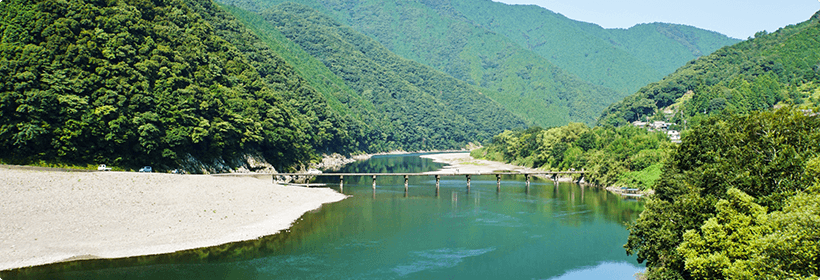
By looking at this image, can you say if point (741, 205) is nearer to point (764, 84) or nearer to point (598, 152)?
point (598, 152)

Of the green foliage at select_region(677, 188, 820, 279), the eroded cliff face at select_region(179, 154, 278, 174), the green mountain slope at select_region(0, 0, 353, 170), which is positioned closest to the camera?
the green foliage at select_region(677, 188, 820, 279)

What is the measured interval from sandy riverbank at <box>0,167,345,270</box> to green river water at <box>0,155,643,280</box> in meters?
2.00

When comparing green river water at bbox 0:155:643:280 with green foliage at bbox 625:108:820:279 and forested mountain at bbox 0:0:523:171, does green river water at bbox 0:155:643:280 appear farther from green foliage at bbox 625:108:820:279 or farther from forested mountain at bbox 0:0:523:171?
forested mountain at bbox 0:0:523:171

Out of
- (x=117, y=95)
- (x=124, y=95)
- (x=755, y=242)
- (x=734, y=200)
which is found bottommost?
(x=755, y=242)

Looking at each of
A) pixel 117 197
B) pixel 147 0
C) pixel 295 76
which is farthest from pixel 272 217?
pixel 295 76

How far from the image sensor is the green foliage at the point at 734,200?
98.6 ft

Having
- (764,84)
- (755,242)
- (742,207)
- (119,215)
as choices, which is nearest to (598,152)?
(764,84)

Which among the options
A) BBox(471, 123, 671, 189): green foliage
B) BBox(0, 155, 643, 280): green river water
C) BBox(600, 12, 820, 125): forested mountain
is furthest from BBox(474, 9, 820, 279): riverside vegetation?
BBox(600, 12, 820, 125): forested mountain

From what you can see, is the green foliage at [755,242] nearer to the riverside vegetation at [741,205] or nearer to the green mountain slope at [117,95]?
the riverside vegetation at [741,205]

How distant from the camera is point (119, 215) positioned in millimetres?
51531

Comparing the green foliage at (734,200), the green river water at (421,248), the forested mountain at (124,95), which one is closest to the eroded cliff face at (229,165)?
the forested mountain at (124,95)

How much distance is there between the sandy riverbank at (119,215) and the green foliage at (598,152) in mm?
56351

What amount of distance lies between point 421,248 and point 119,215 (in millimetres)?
26665

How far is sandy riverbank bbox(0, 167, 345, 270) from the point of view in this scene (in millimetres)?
44125
